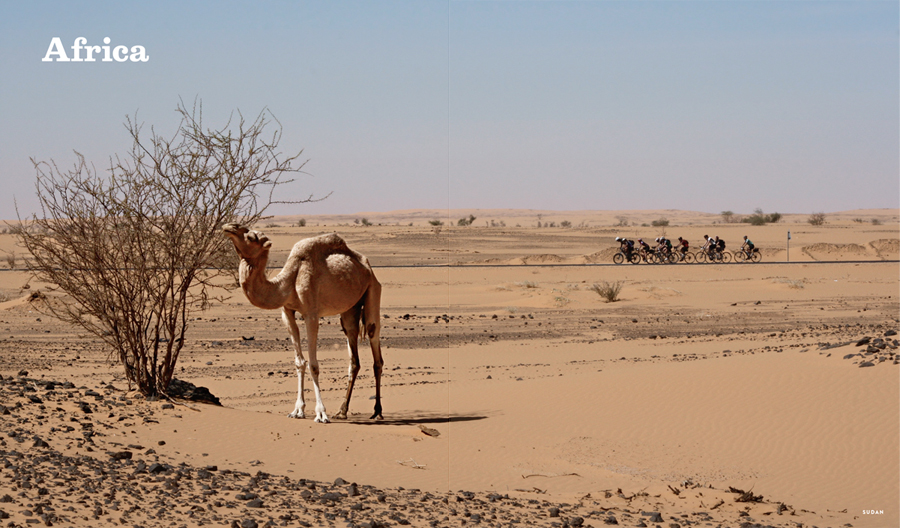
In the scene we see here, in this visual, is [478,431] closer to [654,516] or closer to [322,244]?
[322,244]

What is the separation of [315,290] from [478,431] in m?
3.16

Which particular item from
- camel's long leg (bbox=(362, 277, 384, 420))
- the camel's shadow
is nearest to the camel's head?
camel's long leg (bbox=(362, 277, 384, 420))

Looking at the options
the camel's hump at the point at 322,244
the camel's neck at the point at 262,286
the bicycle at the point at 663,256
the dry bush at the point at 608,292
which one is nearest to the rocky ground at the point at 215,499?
the camel's neck at the point at 262,286

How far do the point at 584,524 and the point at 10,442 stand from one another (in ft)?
18.8

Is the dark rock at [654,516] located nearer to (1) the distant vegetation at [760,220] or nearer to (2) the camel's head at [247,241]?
(2) the camel's head at [247,241]

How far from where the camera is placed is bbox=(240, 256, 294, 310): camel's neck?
34.6 ft

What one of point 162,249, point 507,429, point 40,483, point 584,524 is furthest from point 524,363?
point 40,483

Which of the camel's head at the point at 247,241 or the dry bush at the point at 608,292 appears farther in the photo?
the dry bush at the point at 608,292

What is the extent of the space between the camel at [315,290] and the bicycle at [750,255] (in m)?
45.5

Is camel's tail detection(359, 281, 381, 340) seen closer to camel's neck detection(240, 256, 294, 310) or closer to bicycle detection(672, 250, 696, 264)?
camel's neck detection(240, 256, 294, 310)

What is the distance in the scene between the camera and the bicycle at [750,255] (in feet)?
178

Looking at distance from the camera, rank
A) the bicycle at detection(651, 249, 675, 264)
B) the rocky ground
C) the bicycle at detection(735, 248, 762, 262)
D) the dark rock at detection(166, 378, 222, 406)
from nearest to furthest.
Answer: the rocky ground, the dark rock at detection(166, 378, 222, 406), the bicycle at detection(651, 249, 675, 264), the bicycle at detection(735, 248, 762, 262)

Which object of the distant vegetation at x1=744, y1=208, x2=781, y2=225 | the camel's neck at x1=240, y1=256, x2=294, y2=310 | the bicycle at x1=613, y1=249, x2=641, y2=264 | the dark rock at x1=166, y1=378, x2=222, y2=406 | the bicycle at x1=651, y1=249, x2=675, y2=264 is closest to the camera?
the camel's neck at x1=240, y1=256, x2=294, y2=310

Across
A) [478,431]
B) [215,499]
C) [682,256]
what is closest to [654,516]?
[215,499]
